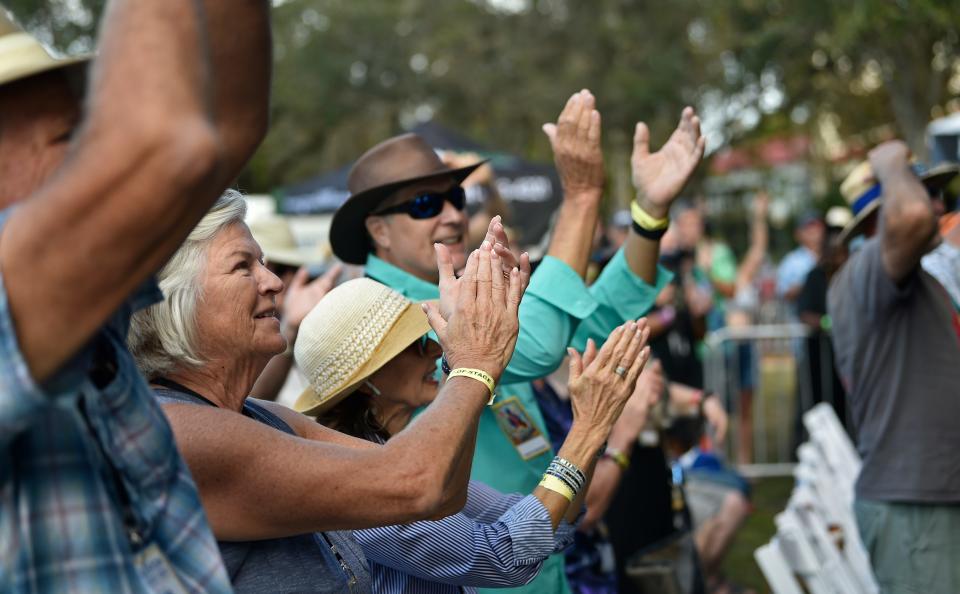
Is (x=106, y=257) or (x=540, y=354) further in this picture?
(x=540, y=354)

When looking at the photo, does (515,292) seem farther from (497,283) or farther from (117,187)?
(117,187)

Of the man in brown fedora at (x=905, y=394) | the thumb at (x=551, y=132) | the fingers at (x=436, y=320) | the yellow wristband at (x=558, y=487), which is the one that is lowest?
the man in brown fedora at (x=905, y=394)

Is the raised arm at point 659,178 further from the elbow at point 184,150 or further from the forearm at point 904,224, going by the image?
the elbow at point 184,150

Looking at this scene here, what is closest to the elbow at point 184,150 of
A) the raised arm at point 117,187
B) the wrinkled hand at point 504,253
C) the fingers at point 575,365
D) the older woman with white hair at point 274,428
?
the raised arm at point 117,187

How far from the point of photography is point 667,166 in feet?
12.2

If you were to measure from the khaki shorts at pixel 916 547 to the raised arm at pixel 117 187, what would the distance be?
142 inches

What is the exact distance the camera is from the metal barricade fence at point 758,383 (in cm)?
1073

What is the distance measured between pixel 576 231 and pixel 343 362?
1.02 m

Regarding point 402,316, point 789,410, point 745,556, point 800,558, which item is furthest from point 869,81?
point 402,316

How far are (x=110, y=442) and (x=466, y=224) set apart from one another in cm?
271

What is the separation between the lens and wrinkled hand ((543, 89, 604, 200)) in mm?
3490

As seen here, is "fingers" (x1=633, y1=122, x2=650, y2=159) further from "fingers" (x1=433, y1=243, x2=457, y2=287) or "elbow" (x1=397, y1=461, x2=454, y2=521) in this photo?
"elbow" (x1=397, y1=461, x2=454, y2=521)

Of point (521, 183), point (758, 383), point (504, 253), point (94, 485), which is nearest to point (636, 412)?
point (504, 253)

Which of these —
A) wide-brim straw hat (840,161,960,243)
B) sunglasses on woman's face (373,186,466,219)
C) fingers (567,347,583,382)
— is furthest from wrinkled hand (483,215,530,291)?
wide-brim straw hat (840,161,960,243)
